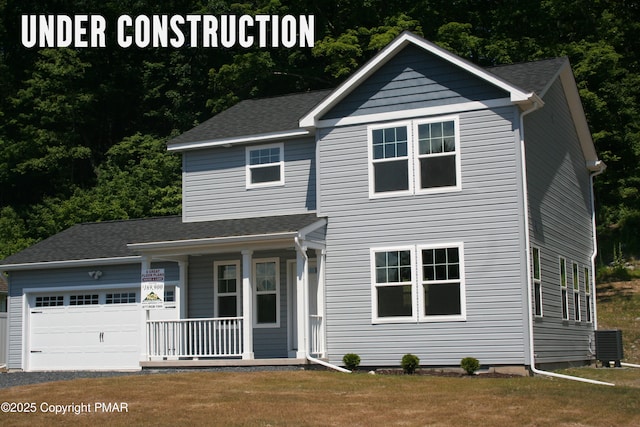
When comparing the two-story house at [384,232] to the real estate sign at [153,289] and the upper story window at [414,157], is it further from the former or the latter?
the real estate sign at [153,289]

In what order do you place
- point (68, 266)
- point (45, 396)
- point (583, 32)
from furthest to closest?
point (583, 32) → point (68, 266) → point (45, 396)

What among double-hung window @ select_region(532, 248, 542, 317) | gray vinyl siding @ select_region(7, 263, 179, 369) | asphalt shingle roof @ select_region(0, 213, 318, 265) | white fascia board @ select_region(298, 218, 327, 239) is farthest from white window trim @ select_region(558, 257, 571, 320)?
gray vinyl siding @ select_region(7, 263, 179, 369)

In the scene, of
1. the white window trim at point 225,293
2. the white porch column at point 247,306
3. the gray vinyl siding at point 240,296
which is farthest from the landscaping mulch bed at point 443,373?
the white window trim at point 225,293

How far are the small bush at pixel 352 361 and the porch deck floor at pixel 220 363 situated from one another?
93 cm

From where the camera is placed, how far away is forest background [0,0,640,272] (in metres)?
36.5

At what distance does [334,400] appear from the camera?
14641 mm

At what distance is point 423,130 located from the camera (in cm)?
2000

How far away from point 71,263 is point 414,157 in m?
10.3

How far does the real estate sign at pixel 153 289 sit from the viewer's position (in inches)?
795

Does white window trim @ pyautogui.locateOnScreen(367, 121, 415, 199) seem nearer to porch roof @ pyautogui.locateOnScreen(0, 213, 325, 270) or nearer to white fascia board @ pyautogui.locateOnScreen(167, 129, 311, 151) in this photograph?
porch roof @ pyautogui.locateOnScreen(0, 213, 325, 270)

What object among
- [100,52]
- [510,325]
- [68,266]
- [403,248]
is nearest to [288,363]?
[403,248]

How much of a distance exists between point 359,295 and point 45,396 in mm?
7374

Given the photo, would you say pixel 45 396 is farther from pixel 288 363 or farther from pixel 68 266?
pixel 68 266

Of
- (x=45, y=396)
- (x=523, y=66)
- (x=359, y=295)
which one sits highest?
(x=523, y=66)
